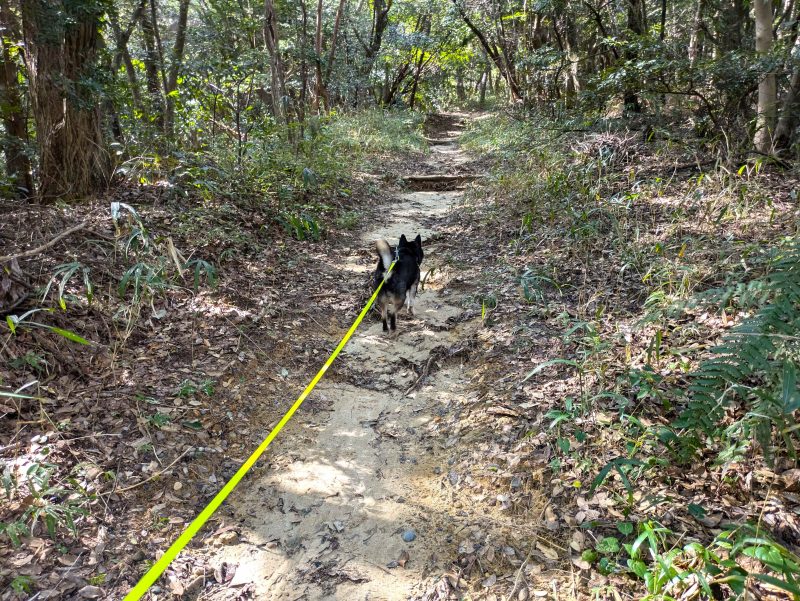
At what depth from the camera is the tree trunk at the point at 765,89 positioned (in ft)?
18.0

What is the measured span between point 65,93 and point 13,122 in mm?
1490

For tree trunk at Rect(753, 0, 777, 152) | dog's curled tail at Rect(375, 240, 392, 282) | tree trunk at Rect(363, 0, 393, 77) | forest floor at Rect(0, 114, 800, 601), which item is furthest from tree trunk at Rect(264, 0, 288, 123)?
tree trunk at Rect(363, 0, 393, 77)

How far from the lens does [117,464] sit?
2719mm

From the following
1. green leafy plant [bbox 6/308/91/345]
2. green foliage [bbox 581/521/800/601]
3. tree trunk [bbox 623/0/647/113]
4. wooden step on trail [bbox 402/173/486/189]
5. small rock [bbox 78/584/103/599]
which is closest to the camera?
green foliage [bbox 581/521/800/601]

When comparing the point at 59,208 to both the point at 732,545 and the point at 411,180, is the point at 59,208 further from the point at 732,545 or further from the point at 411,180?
the point at 411,180

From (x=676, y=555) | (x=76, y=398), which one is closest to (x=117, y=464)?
(x=76, y=398)

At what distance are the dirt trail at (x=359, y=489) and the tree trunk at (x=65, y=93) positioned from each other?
4.02 meters

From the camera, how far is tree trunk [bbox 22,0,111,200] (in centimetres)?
459

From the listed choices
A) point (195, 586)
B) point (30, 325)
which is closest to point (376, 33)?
point (30, 325)

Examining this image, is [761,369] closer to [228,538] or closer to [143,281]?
[228,538]

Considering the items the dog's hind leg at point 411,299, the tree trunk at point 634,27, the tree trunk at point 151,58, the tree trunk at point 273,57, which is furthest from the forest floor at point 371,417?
the tree trunk at point 634,27

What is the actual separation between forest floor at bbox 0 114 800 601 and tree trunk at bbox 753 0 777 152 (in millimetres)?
851

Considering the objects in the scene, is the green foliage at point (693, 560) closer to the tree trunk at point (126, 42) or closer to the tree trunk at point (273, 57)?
the tree trunk at point (126, 42)

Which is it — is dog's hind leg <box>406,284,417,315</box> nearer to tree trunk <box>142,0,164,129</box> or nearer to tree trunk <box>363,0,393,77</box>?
tree trunk <box>142,0,164,129</box>
